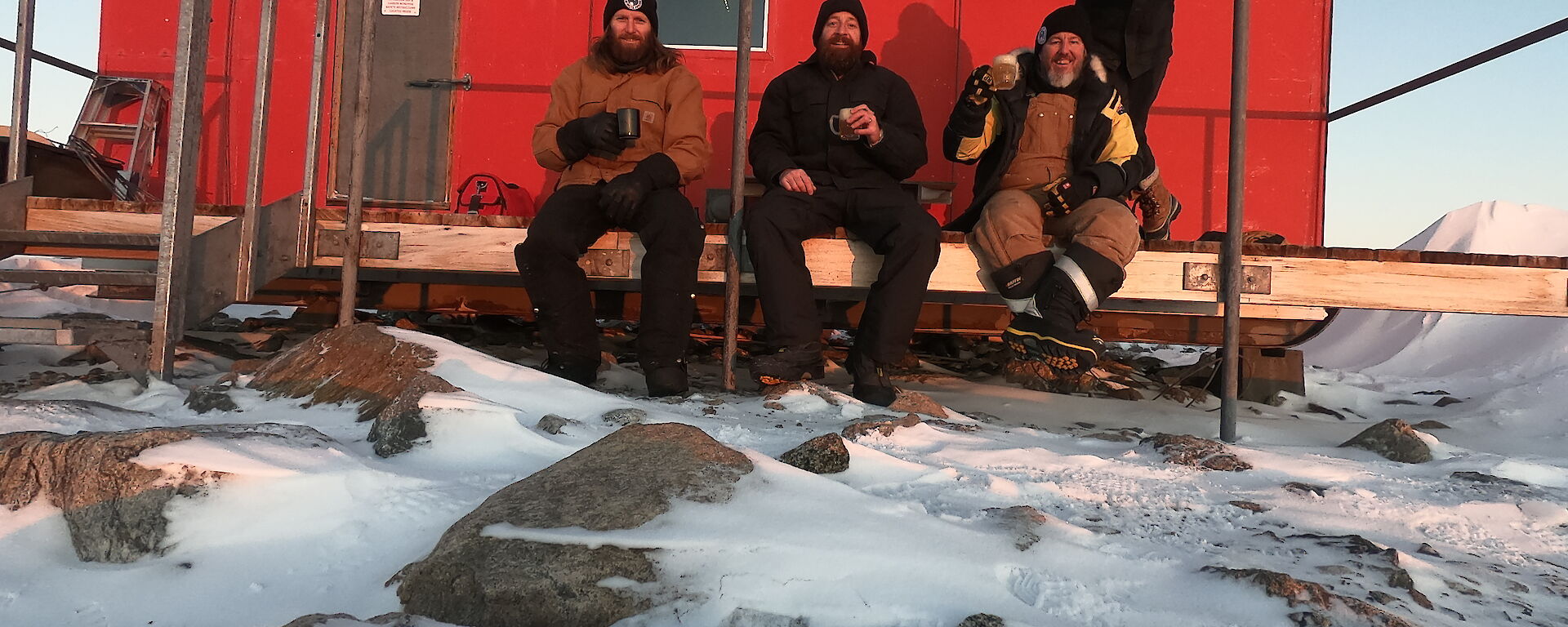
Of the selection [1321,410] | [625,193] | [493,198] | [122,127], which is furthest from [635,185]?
[122,127]

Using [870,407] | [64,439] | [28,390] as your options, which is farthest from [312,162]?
[870,407]

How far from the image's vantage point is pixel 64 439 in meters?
2.13

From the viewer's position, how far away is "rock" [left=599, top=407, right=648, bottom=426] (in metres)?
2.96

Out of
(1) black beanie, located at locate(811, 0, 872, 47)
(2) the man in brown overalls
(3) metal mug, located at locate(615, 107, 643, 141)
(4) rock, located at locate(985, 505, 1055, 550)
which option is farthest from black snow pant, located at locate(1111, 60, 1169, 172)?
(4) rock, located at locate(985, 505, 1055, 550)

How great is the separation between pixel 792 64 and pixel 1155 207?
2.34 meters

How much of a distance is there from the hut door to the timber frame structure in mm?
1561

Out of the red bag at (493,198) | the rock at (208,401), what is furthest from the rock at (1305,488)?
the red bag at (493,198)

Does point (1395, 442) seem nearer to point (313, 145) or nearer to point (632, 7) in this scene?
point (632, 7)

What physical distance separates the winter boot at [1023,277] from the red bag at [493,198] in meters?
3.13

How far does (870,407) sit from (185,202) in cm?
276

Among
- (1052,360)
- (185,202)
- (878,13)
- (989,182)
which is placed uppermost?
(878,13)

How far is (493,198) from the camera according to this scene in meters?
5.89

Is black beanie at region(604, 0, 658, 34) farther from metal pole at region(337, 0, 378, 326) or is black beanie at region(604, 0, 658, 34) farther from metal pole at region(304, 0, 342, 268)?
metal pole at region(304, 0, 342, 268)

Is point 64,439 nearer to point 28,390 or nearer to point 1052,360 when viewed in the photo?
point 28,390
